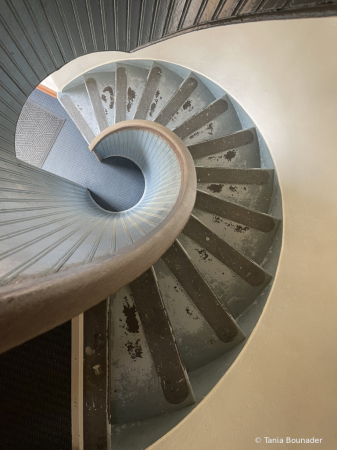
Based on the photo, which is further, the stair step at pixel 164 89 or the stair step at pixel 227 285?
the stair step at pixel 164 89

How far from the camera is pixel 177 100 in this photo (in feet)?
11.0

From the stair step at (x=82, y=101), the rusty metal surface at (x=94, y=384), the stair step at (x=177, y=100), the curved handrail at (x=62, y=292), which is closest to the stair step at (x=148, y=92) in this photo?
the stair step at (x=177, y=100)

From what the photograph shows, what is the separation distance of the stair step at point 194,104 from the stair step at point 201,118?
0.17 m

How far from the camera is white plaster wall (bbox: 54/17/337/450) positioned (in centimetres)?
205

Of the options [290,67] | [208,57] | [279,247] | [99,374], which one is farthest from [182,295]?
[208,57]

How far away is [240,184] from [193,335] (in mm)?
1582

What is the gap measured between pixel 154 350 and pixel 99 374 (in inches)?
16.3

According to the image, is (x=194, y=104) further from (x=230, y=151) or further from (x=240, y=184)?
(x=240, y=184)

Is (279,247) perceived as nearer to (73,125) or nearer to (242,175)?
(242,175)

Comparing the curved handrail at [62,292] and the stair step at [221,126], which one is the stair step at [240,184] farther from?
the curved handrail at [62,292]

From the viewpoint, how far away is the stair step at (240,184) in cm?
283

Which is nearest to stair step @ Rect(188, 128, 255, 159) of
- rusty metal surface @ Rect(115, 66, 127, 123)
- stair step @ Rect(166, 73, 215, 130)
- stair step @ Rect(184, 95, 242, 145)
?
stair step @ Rect(184, 95, 242, 145)

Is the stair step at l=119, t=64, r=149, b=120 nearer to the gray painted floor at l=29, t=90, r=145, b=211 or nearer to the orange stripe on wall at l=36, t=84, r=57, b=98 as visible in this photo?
the gray painted floor at l=29, t=90, r=145, b=211

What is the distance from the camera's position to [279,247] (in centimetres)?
259
